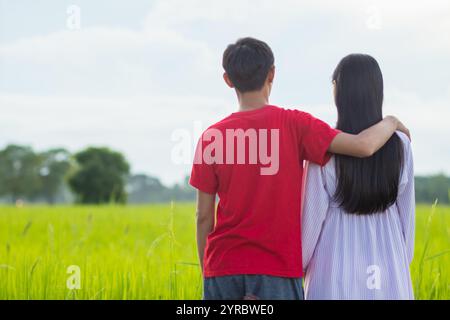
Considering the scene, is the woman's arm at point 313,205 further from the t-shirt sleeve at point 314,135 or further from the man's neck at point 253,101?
the man's neck at point 253,101

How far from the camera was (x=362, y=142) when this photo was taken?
6.93 feet

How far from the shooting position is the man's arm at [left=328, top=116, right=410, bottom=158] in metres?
2.11

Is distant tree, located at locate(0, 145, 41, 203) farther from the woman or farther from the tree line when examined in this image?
the woman

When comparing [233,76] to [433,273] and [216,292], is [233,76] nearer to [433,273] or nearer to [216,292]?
[216,292]

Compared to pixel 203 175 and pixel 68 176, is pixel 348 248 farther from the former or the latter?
pixel 68 176

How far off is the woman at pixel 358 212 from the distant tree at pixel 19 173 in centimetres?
5416

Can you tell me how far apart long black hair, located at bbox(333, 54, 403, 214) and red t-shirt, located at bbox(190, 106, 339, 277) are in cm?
15

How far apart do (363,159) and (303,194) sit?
0.89 feet

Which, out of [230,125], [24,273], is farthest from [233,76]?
[24,273]

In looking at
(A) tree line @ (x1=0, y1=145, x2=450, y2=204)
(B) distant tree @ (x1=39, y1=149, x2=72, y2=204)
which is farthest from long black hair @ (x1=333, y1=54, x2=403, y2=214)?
(B) distant tree @ (x1=39, y1=149, x2=72, y2=204)

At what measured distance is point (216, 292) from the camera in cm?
213

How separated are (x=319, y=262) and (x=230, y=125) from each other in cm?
67

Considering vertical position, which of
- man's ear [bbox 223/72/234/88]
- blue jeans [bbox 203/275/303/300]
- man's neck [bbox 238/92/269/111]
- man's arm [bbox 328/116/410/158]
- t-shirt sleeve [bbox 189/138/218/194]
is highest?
man's ear [bbox 223/72/234/88]

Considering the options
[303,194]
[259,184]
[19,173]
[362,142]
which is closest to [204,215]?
[259,184]
